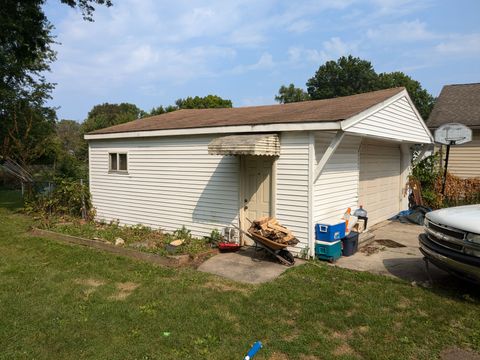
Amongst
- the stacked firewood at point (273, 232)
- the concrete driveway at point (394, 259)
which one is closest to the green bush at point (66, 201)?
the stacked firewood at point (273, 232)

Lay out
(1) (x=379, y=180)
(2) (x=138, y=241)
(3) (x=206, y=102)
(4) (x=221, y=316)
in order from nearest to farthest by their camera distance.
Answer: (4) (x=221, y=316), (2) (x=138, y=241), (1) (x=379, y=180), (3) (x=206, y=102)

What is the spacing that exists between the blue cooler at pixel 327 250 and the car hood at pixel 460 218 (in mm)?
1938

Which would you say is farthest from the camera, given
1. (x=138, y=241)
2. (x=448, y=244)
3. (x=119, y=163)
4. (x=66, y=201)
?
(x=66, y=201)

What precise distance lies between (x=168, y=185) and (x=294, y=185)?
3.75 m

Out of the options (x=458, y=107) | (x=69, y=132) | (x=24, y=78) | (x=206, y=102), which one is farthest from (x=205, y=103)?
(x=69, y=132)

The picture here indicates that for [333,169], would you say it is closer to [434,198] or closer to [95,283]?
[95,283]

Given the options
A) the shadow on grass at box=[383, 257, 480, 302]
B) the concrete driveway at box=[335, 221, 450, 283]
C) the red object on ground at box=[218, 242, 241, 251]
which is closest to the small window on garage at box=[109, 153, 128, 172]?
the red object on ground at box=[218, 242, 241, 251]

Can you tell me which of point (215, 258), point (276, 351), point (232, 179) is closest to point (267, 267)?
point (215, 258)

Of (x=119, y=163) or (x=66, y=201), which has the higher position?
(x=119, y=163)

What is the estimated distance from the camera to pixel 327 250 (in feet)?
23.6

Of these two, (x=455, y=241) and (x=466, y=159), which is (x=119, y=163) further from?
(x=466, y=159)

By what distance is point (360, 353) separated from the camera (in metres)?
4.00

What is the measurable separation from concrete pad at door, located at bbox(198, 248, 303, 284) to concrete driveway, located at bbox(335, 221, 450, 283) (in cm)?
128

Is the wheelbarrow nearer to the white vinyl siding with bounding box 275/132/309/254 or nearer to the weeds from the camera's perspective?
the white vinyl siding with bounding box 275/132/309/254
